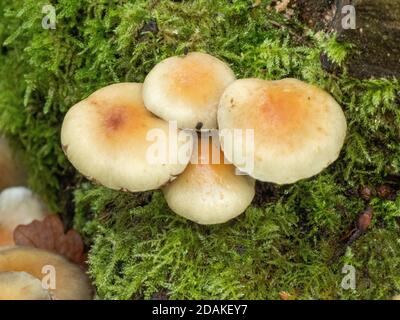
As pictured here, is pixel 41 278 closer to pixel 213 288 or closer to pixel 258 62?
pixel 213 288

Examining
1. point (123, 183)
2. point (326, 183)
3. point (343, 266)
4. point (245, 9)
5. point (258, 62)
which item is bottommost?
point (343, 266)

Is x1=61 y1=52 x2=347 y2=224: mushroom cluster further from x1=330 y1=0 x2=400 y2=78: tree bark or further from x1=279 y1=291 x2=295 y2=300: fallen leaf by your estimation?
x1=279 y1=291 x2=295 y2=300: fallen leaf

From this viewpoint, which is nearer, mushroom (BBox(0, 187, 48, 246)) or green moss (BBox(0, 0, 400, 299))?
green moss (BBox(0, 0, 400, 299))

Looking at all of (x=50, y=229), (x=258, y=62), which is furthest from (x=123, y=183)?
(x=50, y=229)

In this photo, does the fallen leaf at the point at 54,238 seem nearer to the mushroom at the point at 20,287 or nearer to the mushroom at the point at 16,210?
the mushroom at the point at 16,210

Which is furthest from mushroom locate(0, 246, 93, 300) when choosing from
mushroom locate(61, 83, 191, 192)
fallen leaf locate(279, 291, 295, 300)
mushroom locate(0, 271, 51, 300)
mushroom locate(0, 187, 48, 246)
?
fallen leaf locate(279, 291, 295, 300)

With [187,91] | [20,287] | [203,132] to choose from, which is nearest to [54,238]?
[20,287]
